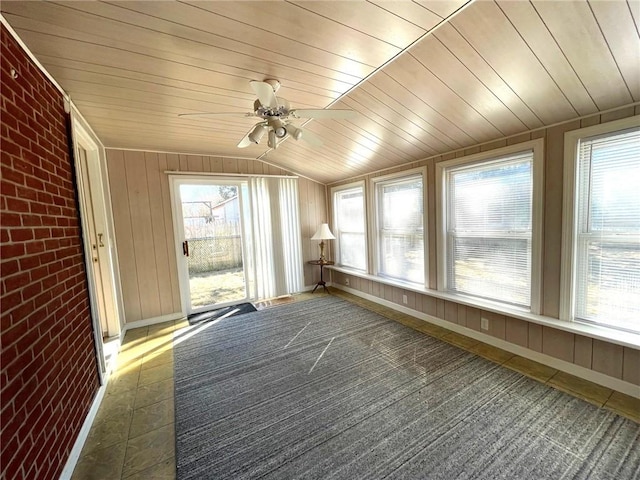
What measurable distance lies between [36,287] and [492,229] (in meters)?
3.62

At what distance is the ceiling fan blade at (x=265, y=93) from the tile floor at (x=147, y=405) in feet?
7.65

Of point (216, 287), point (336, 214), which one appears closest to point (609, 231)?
point (336, 214)

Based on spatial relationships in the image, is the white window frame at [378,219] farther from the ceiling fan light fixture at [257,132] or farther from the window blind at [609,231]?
the ceiling fan light fixture at [257,132]

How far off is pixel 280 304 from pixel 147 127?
3.03 m

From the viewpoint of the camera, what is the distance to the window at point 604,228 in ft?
6.46

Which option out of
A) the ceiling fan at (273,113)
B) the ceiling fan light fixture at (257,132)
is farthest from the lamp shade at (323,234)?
the ceiling fan light fixture at (257,132)

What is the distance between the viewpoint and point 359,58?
1.81m

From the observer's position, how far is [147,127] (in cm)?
290

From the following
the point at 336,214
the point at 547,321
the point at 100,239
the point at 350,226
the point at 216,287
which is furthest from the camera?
the point at 336,214

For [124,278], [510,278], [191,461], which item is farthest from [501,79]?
[124,278]

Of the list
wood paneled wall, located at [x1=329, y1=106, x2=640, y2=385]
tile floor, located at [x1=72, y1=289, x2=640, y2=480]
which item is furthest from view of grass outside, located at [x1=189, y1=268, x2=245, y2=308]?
wood paneled wall, located at [x1=329, y1=106, x2=640, y2=385]

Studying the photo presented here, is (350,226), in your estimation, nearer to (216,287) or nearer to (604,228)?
(216,287)

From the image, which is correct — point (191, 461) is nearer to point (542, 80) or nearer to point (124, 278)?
point (124, 278)

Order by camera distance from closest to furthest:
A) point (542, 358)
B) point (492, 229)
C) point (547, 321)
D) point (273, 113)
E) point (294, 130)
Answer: point (273, 113) < point (294, 130) < point (547, 321) < point (542, 358) < point (492, 229)
